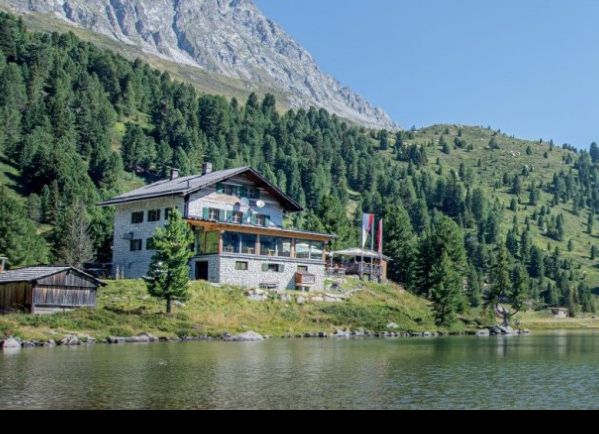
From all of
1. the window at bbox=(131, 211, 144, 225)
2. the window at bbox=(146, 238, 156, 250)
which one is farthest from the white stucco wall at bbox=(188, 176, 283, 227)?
the window at bbox=(131, 211, 144, 225)

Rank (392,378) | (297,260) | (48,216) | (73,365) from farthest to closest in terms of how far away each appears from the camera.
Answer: (48,216) → (297,260) → (73,365) → (392,378)

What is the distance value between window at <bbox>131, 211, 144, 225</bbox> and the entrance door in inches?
362

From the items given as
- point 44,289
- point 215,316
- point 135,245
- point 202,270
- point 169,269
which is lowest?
point 215,316

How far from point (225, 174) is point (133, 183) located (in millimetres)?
83835

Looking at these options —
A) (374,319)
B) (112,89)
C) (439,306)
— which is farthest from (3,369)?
(112,89)

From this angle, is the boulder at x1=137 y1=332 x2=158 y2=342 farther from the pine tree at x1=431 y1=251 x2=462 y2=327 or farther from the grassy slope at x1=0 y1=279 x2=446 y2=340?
the pine tree at x1=431 y1=251 x2=462 y2=327

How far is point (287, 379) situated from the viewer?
1173 inches

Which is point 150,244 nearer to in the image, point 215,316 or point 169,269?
point 169,269

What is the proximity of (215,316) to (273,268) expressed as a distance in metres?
16.3

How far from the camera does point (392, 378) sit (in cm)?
3080

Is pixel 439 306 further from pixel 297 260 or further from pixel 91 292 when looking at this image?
pixel 91 292

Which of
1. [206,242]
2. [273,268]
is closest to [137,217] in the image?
[206,242]

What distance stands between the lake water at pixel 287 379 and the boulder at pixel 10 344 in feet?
8.22

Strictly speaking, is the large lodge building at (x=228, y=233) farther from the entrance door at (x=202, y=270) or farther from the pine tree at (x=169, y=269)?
the pine tree at (x=169, y=269)
